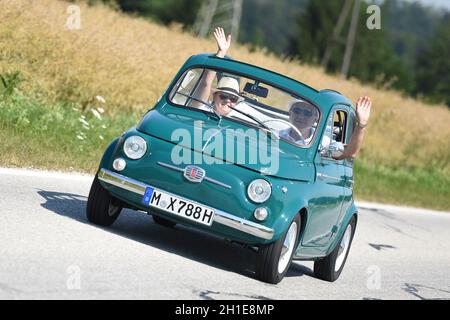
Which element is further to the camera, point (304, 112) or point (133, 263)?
point (304, 112)

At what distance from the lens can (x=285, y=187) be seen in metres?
8.19

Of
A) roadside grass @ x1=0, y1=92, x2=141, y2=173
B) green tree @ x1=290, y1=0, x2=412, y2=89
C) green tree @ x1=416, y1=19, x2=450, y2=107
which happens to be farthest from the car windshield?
green tree @ x1=416, y1=19, x2=450, y2=107

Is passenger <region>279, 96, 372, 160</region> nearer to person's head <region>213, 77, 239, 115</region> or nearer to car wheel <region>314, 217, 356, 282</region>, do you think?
person's head <region>213, 77, 239, 115</region>

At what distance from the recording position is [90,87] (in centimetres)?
1662

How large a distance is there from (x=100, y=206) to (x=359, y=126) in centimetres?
252

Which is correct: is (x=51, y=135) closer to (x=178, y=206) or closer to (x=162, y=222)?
(x=162, y=222)

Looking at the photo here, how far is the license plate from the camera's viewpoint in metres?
8.13

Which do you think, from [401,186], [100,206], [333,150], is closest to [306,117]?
[333,150]

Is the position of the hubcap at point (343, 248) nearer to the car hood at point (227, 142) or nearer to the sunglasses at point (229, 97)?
the car hood at point (227, 142)

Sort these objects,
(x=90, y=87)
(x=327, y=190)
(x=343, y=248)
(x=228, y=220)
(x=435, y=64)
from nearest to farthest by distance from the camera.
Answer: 1. (x=228, y=220)
2. (x=327, y=190)
3. (x=343, y=248)
4. (x=90, y=87)
5. (x=435, y=64)

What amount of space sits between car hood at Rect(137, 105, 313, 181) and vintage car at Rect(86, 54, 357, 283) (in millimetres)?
11

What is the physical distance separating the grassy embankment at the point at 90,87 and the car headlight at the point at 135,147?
348cm

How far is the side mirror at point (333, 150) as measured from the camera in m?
9.17
